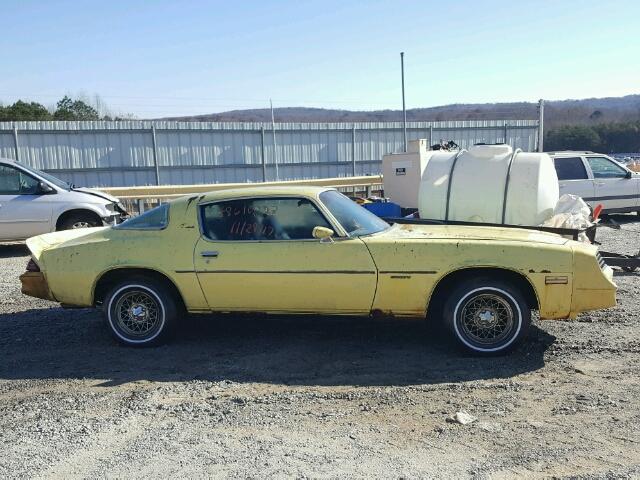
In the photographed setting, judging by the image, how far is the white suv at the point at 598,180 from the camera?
13133 millimetres

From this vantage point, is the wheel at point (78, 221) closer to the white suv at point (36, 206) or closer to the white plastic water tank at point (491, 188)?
the white suv at point (36, 206)

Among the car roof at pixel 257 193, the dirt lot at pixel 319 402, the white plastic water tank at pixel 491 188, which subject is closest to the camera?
the dirt lot at pixel 319 402

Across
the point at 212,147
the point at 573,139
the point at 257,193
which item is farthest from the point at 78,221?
the point at 573,139

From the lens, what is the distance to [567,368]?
15.9ft

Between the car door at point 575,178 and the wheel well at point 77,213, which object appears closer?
the wheel well at point 77,213

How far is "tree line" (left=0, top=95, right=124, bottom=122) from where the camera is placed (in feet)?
114

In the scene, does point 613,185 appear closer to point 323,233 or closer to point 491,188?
point 491,188

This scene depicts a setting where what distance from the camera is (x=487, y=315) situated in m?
5.07

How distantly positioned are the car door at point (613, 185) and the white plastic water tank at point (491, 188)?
651cm

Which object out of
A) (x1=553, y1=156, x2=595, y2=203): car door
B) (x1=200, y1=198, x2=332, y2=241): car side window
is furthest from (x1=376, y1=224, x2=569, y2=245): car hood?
(x1=553, y1=156, x2=595, y2=203): car door

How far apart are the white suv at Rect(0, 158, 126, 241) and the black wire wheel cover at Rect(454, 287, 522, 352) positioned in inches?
329

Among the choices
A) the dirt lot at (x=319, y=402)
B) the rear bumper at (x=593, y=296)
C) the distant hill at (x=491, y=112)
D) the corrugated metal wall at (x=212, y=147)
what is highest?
the distant hill at (x=491, y=112)

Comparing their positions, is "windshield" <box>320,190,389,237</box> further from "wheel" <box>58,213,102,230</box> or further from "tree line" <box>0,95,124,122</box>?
"tree line" <box>0,95,124,122</box>

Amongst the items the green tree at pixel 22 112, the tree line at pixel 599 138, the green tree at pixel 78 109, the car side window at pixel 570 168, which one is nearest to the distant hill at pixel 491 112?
the tree line at pixel 599 138
